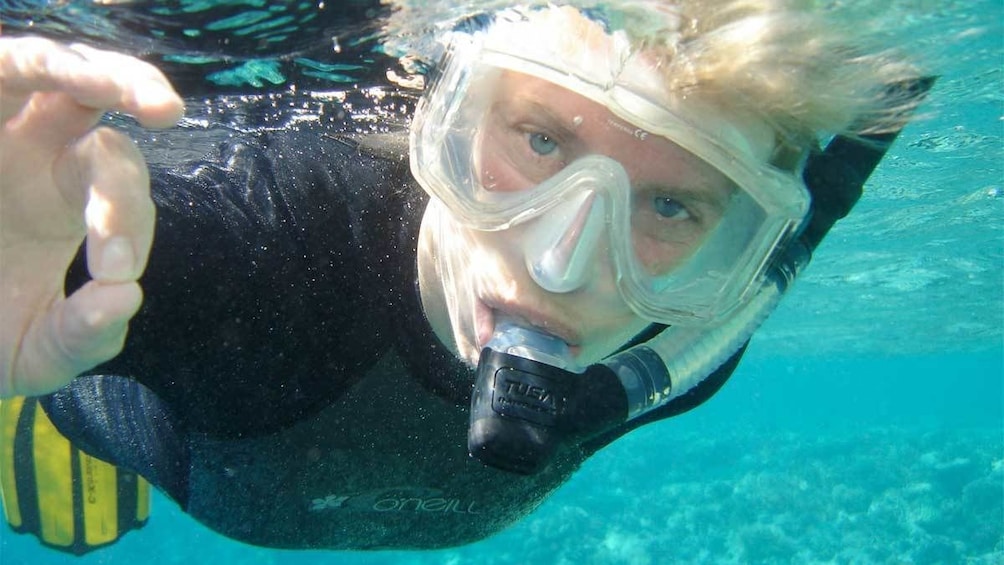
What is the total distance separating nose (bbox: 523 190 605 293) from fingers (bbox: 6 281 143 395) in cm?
139

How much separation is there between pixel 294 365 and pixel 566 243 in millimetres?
1253

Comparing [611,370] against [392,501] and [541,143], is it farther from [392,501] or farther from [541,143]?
[392,501]

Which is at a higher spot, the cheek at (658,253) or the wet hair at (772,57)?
the wet hair at (772,57)

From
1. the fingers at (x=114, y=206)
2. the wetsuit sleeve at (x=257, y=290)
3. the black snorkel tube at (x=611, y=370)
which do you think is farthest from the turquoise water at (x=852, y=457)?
the fingers at (x=114, y=206)

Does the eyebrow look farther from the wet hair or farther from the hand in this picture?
the hand

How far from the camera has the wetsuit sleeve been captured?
240 centimetres

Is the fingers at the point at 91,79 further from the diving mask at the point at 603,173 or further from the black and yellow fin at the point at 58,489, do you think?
the black and yellow fin at the point at 58,489

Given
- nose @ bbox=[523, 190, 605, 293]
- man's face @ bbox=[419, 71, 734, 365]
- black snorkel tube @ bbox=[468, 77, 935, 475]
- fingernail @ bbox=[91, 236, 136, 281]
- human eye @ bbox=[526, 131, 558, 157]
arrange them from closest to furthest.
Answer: fingernail @ bbox=[91, 236, 136, 281] < black snorkel tube @ bbox=[468, 77, 935, 475] < nose @ bbox=[523, 190, 605, 293] < man's face @ bbox=[419, 71, 734, 365] < human eye @ bbox=[526, 131, 558, 157]

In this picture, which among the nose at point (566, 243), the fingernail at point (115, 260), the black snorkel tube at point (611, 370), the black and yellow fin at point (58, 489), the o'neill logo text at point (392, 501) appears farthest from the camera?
the black and yellow fin at point (58, 489)

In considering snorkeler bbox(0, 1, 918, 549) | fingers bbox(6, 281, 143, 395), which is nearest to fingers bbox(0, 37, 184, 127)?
fingers bbox(6, 281, 143, 395)

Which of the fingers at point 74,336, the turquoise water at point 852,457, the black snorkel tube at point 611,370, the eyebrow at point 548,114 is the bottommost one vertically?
the turquoise water at point 852,457

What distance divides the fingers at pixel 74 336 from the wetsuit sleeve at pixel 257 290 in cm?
65

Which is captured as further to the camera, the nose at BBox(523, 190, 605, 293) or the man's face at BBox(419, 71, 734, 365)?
the man's face at BBox(419, 71, 734, 365)

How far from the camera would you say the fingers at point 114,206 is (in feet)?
4.77
